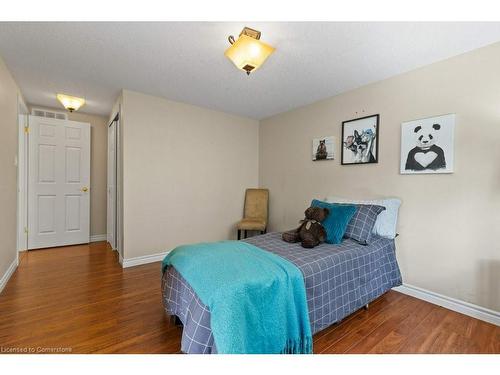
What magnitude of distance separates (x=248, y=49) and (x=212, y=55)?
52cm

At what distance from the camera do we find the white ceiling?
5.45 ft

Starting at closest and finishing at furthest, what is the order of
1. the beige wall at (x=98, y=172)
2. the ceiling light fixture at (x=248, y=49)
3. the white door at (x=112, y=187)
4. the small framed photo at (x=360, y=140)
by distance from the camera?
the ceiling light fixture at (x=248, y=49) → the small framed photo at (x=360, y=140) → the white door at (x=112, y=187) → the beige wall at (x=98, y=172)

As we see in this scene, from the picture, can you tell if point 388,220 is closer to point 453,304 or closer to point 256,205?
point 453,304

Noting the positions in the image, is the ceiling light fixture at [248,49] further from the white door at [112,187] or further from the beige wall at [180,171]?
the white door at [112,187]

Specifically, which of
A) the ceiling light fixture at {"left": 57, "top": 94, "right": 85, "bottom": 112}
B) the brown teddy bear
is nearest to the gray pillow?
the brown teddy bear

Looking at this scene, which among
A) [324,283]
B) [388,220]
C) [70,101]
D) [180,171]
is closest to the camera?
[324,283]

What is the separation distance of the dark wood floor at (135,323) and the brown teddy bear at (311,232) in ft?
2.17

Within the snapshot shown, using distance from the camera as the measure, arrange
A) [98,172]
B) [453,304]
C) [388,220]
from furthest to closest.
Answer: [98,172]
[388,220]
[453,304]

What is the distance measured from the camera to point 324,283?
1.62 meters

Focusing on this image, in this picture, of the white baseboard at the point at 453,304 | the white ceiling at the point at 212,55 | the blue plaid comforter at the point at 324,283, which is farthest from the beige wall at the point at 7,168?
the white baseboard at the point at 453,304

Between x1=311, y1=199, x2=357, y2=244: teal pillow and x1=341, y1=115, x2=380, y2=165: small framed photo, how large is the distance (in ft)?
2.39

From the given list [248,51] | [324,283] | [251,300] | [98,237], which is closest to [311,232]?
[324,283]

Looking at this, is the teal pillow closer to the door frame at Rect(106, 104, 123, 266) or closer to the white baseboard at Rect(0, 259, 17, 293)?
the door frame at Rect(106, 104, 123, 266)

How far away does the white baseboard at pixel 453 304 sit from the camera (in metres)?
1.80
